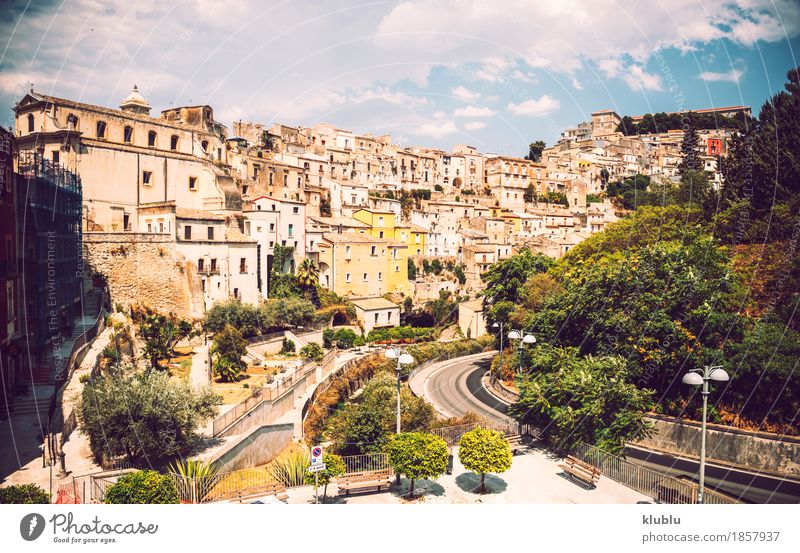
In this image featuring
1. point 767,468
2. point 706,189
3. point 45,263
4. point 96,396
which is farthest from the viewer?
point 706,189

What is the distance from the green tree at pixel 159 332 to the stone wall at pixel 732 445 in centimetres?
1660

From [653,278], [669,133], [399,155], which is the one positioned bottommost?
[653,278]

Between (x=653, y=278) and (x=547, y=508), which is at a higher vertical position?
(x=653, y=278)

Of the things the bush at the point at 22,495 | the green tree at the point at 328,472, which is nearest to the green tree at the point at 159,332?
the bush at the point at 22,495

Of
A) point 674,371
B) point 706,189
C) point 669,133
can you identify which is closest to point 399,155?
point 706,189

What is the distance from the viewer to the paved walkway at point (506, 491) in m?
10.2

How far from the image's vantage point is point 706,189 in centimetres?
3053

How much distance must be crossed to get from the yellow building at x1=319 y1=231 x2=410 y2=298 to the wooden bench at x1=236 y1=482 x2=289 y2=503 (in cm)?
2539

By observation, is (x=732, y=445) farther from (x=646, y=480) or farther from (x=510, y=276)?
(x=510, y=276)

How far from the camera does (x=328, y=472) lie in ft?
33.5

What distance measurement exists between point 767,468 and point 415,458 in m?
9.85

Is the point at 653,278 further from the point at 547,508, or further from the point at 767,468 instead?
the point at 547,508

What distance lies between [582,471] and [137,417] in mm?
9848

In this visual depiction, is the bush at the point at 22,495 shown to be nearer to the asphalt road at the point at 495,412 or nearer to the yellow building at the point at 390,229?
the asphalt road at the point at 495,412
